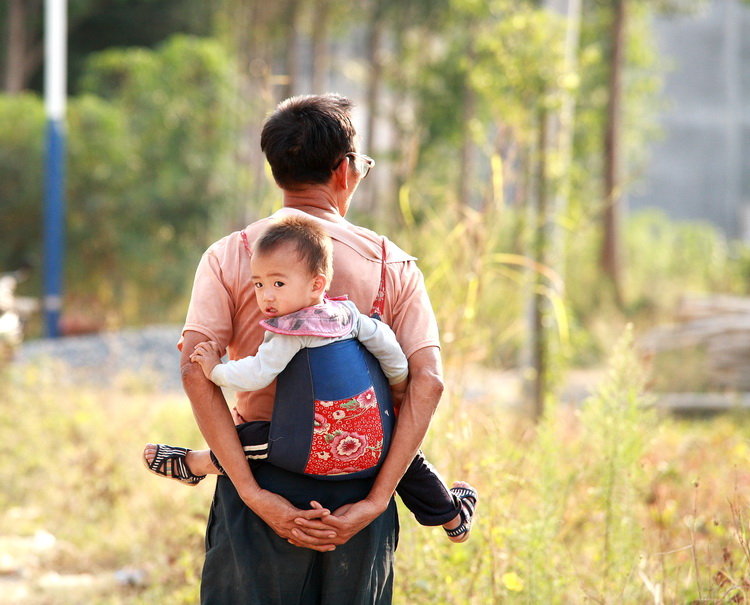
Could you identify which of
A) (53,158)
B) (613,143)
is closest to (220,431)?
(53,158)

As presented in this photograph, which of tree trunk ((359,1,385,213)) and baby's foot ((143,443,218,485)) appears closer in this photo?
baby's foot ((143,443,218,485))

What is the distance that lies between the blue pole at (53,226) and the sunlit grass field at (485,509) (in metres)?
4.53

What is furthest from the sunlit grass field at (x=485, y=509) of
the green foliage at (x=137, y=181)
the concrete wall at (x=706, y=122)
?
the concrete wall at (x=706, y=122)

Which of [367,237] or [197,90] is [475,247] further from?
[197,90]

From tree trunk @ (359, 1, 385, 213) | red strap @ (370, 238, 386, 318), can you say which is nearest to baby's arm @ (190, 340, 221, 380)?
red strap @ (370, 238, 386, 318)

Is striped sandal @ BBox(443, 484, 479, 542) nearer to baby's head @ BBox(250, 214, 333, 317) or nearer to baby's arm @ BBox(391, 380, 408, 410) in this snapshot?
baby's arm @ BBox(391, 380, 408, 410)

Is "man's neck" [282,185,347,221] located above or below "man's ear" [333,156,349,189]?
below

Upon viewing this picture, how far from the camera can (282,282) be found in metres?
2.02

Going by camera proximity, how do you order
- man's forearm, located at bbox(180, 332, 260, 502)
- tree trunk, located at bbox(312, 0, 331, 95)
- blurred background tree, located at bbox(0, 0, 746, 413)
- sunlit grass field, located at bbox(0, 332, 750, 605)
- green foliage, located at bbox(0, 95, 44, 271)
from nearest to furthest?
man's forearm, located at bbox(180, 332, 260, 502) → sunlit grass field, located at bbox(0, 332, 750, 605) → blurred background tree, located at bbox(0, 0, 746, 413) → green foliage, located at bbox(0, 95, 44, 271) → tree trunk, located at bbox(312, 0, 331, 95)

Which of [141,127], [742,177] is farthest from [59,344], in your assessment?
[742,177]

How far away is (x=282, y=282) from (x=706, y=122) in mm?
26474

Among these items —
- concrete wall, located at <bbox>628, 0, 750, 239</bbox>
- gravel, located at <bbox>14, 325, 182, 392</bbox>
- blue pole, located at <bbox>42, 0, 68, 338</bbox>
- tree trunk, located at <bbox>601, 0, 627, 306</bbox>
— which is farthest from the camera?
concrete wall, located at <bbox>628, 0, 750, 239</bbox>

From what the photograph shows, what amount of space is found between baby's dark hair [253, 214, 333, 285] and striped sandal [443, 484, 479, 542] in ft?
2.19

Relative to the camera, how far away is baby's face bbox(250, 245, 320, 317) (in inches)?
79.0
